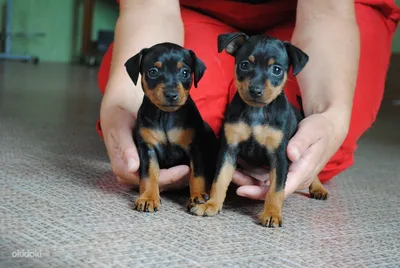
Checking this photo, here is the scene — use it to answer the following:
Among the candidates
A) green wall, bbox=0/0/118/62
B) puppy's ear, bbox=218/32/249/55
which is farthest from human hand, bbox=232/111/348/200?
green wall, bbox=0/0/118/62

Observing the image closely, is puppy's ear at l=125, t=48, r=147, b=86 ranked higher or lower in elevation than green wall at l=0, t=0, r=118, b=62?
higher

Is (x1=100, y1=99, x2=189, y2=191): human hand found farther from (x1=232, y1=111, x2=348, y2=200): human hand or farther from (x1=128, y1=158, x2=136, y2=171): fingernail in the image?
(x1=232, y1=111, x2=348, y2=200): human hand

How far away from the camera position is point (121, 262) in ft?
3.51

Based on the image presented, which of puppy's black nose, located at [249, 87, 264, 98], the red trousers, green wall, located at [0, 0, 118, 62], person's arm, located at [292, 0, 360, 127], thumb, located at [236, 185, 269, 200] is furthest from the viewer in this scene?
green wall, located at [0, 0, 118, 62]

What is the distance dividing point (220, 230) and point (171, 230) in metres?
0.10

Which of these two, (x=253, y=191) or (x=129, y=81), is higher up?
(x=129, y=81)

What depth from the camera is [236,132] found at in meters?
1.42

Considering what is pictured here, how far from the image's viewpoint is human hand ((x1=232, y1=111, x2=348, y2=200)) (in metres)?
1.41

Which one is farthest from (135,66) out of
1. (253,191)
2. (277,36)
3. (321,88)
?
(277,36)

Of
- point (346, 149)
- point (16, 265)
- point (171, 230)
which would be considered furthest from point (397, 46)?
point (16, 265)

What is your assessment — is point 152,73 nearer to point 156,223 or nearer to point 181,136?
point 181,136

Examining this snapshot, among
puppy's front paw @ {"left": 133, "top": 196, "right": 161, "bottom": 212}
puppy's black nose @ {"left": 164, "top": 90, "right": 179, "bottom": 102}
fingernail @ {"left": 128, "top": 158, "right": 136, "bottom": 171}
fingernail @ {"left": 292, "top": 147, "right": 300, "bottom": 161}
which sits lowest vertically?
puppy's front paw @ {"left": 133, "top": 196, "right": 161, "bottom": 212}

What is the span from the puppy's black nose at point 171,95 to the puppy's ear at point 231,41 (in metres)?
0.13

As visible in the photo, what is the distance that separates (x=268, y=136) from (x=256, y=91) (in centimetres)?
13
